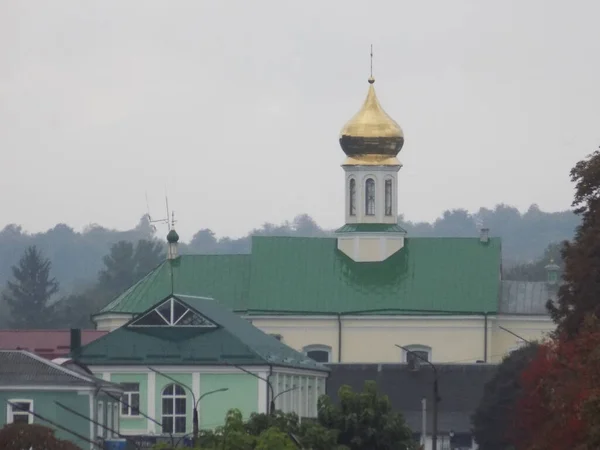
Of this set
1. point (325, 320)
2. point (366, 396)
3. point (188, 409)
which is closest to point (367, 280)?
point (325, 320)

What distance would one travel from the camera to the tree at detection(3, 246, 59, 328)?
154 metres

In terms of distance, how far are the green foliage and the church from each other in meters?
45.0

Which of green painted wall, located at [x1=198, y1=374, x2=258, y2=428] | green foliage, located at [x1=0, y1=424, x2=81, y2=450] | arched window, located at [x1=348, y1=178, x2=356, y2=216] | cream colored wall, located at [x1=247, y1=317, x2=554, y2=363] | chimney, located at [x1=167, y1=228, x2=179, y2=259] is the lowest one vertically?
green foliage, located at [x1=0, y1=424, x2=81, y2=450]

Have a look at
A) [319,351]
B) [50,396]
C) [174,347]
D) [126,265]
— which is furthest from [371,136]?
[126,265]

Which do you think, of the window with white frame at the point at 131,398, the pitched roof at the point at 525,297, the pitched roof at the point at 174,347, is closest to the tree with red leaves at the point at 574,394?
the pitched roof at the point at 174,347

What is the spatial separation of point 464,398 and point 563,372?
36.9 m

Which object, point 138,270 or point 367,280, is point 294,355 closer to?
point 367,280

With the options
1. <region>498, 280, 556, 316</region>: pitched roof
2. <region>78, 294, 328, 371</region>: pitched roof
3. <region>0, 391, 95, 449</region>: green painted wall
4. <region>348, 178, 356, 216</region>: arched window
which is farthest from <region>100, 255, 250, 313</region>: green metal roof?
<region>0, 391, 95, 449</region>: green painted wall

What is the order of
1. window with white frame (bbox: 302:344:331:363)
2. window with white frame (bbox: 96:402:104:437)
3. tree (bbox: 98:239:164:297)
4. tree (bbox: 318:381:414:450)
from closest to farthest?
tree (bbox: 318:381:414:450), window with white frame (bbox: 96:402:104:437), window with white frame (bbox: 302:344:331:363), tree (bbox: 98:239:164:297)

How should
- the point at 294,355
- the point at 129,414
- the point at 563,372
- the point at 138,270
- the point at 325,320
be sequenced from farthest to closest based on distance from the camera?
the point at 138,270 < the point at 325,320 < the point at 294,355 < the point at 129,414 < the point at 563,372

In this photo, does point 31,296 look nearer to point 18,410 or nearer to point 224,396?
point 224,396

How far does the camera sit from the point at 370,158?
96.1m

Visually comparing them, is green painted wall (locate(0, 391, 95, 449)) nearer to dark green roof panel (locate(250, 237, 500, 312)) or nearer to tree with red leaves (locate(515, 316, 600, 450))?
tree with red leaves (locate(515, 316, 600, 450))

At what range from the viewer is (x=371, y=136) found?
9625 cm
